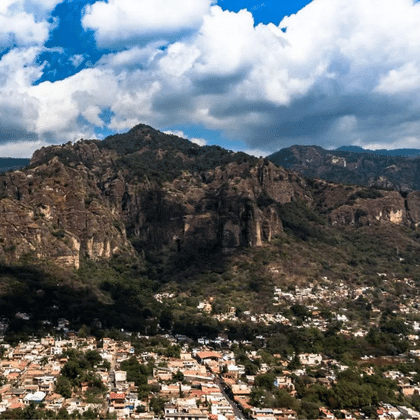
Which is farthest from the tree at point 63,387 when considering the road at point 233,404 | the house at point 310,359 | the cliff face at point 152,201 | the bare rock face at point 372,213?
the bare rock face at point 372,213

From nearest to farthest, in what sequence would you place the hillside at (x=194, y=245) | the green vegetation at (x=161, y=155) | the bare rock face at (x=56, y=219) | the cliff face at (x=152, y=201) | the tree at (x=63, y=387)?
the tree at (x=63, y=387), the hillside at (x=194, y=245), the bare rock face at (x=56, y=219), the cliff face at (x=152, y=201), the green vegetation at (x=161, y=155)

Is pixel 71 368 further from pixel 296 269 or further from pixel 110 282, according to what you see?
pixel 296 269

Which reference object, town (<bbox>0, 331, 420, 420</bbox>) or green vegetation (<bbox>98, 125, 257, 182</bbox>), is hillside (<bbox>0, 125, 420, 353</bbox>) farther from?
town (<bbox>0, 331, 420, 420</bbox>)

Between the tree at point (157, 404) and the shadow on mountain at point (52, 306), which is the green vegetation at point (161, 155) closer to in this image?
the shadow on mountain at point (52, 306)

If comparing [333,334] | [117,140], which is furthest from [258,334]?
[117,140]

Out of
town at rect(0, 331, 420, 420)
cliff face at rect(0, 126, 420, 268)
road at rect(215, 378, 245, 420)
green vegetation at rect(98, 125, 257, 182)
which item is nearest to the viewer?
town at rect(0, 331, 420, 420)

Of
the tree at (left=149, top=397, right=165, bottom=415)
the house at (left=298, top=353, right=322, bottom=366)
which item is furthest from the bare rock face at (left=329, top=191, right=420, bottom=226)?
the tree at (left=149, top=397, right=165, bottom=415)

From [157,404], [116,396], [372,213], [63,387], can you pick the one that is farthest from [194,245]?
[157,404]

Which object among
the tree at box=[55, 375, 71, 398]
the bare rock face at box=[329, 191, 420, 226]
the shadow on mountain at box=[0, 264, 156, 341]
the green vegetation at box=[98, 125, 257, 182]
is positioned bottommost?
the tree at box=[55, 375, 71, 398]

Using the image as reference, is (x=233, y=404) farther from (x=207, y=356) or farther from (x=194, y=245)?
(x=194, y=245)
